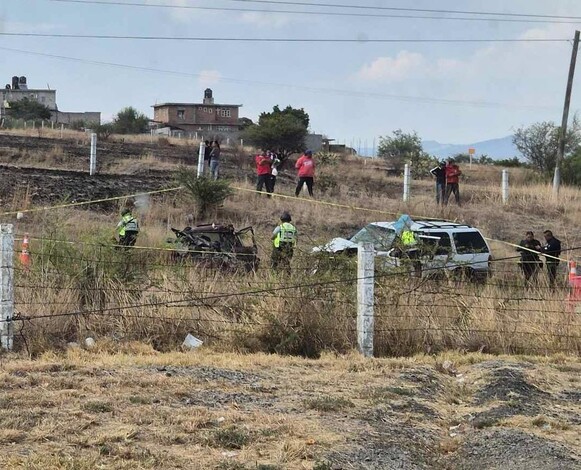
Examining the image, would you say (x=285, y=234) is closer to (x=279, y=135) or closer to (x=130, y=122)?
(x=279, y=135)

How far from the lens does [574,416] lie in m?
6.05

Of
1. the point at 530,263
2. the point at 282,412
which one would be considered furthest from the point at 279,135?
the point at 282,412

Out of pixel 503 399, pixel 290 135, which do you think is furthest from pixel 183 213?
pixel 290 135

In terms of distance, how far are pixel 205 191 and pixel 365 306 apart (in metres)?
11.4

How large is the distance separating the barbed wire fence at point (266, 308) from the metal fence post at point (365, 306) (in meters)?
0.01

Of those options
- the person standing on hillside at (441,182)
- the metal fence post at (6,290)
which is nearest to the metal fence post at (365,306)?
the metal fence post at (6,290)

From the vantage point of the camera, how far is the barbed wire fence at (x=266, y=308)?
8.12m

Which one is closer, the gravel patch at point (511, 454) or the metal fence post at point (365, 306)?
the gravel patch at point (511, 454)

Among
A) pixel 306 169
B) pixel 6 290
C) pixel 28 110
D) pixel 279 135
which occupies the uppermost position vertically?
pixel 28 110

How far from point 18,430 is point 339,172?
29833mm

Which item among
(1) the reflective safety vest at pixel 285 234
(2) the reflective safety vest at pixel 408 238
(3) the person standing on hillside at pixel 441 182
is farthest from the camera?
(3) the person standing on hillside at pixel 441 182

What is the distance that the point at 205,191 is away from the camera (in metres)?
18.9

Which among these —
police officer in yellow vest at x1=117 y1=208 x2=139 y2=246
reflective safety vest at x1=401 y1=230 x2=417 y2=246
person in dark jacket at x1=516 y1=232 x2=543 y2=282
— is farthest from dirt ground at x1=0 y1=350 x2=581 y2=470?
police officer in yellow vest at x1=117 y1=208 x2=139 y2=246

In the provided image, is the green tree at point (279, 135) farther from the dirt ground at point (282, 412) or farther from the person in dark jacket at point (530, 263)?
the dirt ground at point (282, 412)
